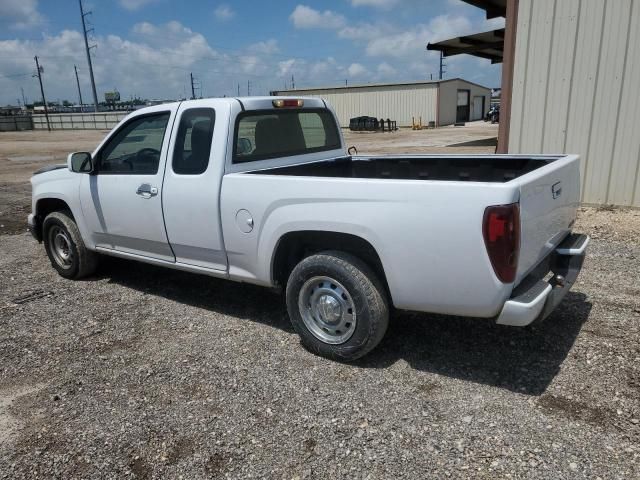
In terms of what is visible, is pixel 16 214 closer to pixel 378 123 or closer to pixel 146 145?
pixel 146 145

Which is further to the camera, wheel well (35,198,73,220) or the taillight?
wheel well (35,198,73,220)

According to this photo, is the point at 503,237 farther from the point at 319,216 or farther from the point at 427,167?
the point at 427,167

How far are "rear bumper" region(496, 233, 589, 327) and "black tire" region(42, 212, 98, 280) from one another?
4.37 meters

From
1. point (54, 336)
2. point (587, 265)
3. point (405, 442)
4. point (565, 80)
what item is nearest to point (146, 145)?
point (54, 336)

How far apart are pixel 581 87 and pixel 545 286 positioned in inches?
229

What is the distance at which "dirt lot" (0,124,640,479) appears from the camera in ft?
9.00

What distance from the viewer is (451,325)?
4312 mm

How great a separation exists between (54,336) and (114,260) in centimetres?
194

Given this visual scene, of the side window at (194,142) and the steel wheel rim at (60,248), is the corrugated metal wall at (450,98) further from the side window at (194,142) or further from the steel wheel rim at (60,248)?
the side window at (194,142)

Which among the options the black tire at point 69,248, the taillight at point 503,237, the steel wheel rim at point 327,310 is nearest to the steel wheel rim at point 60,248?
the black tire at point 69,248

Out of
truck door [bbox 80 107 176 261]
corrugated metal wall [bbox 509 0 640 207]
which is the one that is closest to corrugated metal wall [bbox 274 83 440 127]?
corrugated metal wall [bbox 509 0 640 207]

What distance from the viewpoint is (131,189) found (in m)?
4.63

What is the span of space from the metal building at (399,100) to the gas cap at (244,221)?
41.2 m

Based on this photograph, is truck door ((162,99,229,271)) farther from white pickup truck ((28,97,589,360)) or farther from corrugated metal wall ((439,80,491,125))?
corrugated metal wall ((439,80,491,125))
